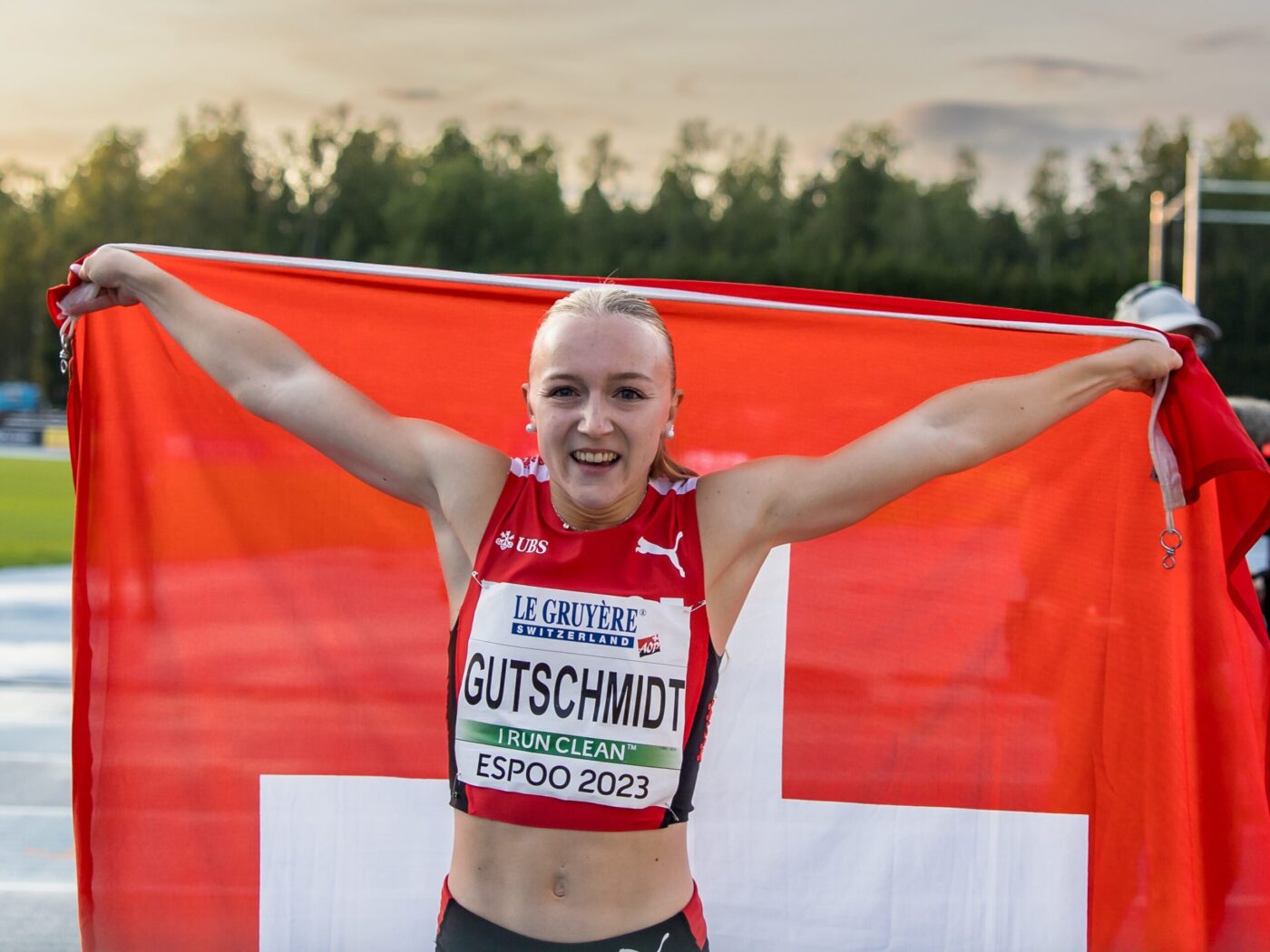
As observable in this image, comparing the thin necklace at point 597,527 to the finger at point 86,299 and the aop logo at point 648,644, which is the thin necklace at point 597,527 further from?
the finger at point 86,299

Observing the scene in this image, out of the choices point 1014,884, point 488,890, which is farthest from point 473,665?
point 1014,884

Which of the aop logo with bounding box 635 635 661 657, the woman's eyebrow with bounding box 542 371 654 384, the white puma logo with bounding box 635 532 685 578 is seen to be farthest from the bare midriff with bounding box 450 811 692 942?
the woman's eyebrow with bounding box 542 371 654 384

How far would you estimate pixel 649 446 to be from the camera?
7.94ft

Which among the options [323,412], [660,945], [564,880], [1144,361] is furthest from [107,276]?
[1144,361]

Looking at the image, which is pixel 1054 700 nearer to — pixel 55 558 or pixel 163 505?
pixel 163 505

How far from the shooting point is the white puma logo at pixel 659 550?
8.14 ft

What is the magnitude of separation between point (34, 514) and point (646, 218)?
59218 mm

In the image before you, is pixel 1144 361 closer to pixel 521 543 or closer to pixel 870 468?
pixel 870 468

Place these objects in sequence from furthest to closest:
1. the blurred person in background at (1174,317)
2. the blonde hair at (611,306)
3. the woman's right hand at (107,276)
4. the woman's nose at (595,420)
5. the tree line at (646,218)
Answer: the tree line at (646,218) < the blurred person in background at (1174,317) < the woman's right hand at (107,276) < the blonde hair at (611,306) < the woman's nose at (595,420)

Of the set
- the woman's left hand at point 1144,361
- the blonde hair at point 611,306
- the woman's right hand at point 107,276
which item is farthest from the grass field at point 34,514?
the woman's left hand at point 1144,361

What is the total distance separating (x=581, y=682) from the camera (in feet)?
8.04

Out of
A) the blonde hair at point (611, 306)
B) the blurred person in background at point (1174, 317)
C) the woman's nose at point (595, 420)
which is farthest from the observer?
the blurred person in background at point (1174, 317)

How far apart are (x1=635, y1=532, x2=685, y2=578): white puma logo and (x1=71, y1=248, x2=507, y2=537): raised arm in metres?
0.34

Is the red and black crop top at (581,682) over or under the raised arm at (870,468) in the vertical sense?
under
